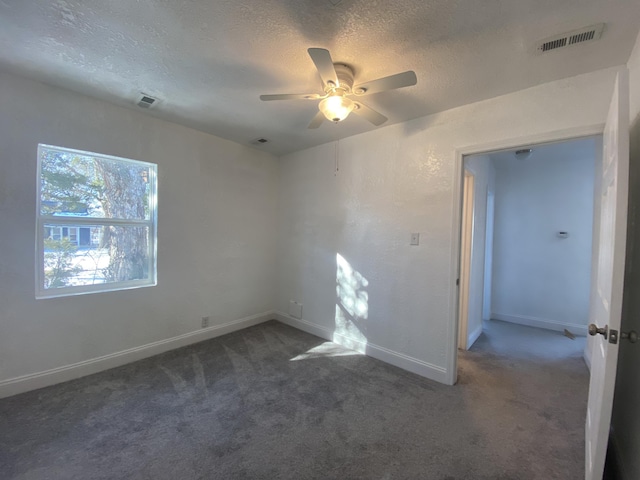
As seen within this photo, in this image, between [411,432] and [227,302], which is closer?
[411,432]

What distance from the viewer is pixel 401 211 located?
2.84 meters

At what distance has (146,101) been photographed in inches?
100

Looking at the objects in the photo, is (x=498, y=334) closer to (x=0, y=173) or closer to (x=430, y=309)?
(x=430, y=309)

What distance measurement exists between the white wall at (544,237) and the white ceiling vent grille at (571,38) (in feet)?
8.95

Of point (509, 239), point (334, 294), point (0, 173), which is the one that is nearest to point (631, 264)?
point (334, 294)

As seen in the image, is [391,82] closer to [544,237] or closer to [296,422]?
[296,422]

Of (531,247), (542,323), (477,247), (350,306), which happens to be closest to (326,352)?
(350,306)

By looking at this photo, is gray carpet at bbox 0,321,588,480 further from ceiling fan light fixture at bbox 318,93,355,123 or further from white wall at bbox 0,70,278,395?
ceiling fan light fixture at bbox 318,93,355,123

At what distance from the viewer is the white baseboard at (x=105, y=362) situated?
2236 mm

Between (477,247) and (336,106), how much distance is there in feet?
9.13

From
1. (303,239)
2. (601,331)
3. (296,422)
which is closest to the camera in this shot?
(601,331)

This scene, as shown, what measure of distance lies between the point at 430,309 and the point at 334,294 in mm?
1220

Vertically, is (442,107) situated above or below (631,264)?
above

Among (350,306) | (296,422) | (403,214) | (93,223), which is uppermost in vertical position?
(403,214)
